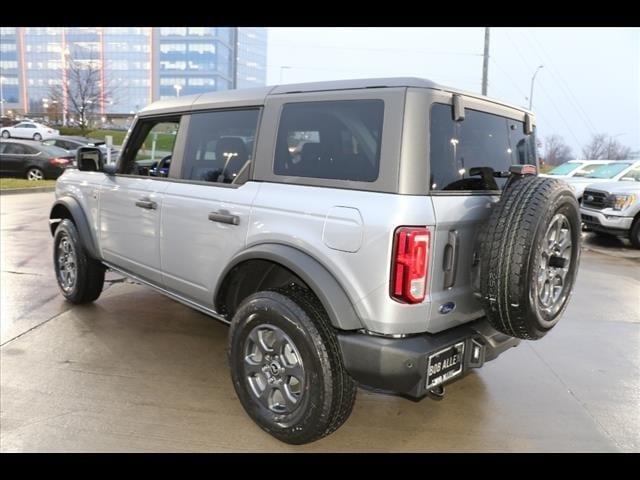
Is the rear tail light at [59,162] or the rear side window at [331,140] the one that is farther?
the rear tail light at [59,162]

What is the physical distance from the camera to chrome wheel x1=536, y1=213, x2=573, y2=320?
2734 mm

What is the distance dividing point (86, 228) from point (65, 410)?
2.05 metres

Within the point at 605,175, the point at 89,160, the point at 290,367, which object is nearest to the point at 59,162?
the point at 89,160

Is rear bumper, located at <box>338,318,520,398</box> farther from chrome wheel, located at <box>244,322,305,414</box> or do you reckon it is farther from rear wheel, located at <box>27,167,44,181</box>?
rear wheel, located at <box>27,167,44,181</box>

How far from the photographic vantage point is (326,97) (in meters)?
2.80

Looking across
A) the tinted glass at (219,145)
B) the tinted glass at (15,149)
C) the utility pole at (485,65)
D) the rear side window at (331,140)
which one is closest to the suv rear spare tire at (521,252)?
the rear side window at (331,140)

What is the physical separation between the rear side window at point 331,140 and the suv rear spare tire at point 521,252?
0.69 meters

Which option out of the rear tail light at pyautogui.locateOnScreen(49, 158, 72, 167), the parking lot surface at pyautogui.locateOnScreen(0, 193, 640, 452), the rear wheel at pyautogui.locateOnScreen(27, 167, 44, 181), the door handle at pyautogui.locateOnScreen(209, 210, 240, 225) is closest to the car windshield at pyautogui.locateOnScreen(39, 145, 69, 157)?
the rear tail light at pyautogui.locateOnScreen(49, 158, 72, 167)

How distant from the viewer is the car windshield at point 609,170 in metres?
12.1

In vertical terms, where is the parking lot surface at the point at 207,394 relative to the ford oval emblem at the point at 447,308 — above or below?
below

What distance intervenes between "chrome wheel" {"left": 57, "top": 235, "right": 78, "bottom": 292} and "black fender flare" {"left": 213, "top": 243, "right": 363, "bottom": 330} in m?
3.07

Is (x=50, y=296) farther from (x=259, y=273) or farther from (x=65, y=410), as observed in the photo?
(x=259, y=273)

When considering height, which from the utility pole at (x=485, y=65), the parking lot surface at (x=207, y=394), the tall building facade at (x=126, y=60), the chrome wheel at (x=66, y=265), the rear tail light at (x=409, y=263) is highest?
the tall building facade at (x=126, y=60)

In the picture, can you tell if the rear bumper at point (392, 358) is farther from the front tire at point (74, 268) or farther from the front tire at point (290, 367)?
the front tire at point (74, 268)
